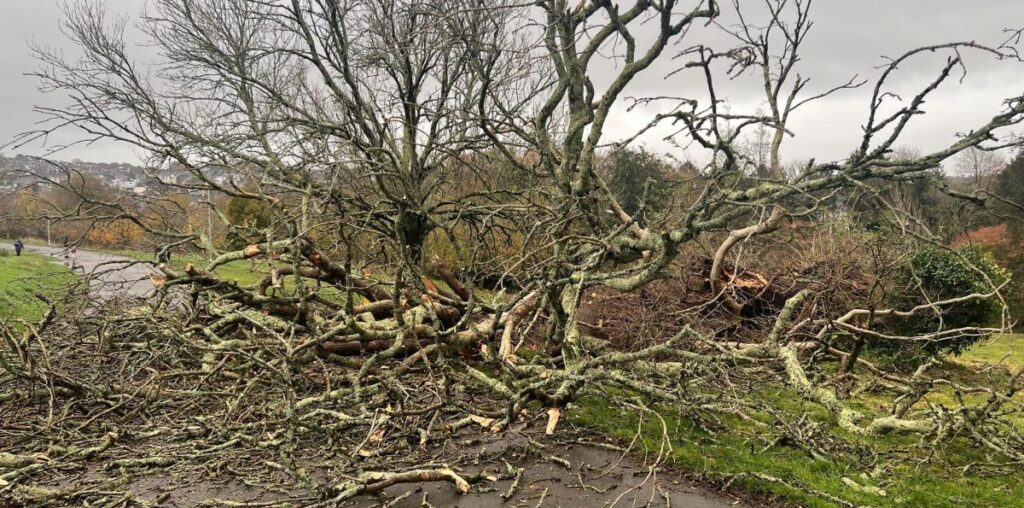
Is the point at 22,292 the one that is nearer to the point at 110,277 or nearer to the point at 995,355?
the point at 110,277

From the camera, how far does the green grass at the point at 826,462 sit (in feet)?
11.8

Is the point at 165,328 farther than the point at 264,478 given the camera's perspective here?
Yes

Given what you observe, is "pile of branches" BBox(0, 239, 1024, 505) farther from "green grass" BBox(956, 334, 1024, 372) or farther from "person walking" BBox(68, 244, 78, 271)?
"green grass" BBox(956, 334, 1024, 372)

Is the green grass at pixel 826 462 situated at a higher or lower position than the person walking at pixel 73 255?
lower

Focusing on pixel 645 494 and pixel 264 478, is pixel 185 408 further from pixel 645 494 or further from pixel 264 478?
pixel 645 494

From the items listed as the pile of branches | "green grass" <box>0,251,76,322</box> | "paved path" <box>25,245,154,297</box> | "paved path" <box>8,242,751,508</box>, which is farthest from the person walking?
"paved path" <box>8,242,751,508</box>

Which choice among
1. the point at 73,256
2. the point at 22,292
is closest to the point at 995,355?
the point at 22,292

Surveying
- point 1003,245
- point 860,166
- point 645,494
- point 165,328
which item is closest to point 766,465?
point 645,494

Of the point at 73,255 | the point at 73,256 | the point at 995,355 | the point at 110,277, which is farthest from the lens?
the point at 73,256

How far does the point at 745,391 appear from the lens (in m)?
5.11

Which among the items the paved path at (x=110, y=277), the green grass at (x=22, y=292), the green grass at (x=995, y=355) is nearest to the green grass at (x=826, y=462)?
the green grass at (x=995, y=355)

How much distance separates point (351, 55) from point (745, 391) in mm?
7361

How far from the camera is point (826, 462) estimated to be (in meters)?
4.02

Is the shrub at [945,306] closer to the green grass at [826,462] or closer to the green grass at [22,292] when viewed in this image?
the green grass at [826,462]
